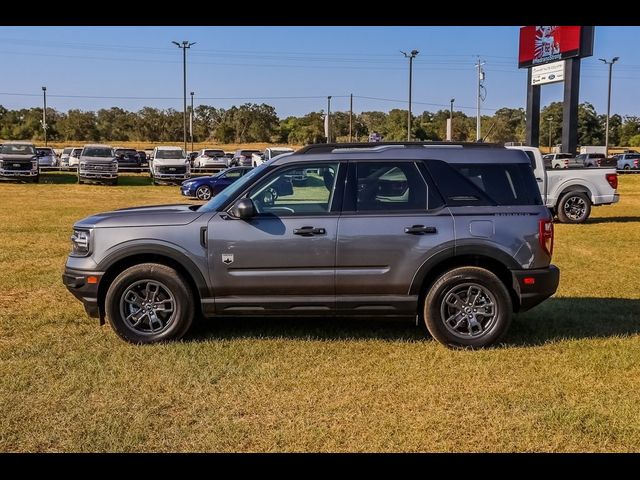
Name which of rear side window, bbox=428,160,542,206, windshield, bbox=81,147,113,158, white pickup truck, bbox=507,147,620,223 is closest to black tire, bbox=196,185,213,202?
windshield, bbox=81,147,113,158

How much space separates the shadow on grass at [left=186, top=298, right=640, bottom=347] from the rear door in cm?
49

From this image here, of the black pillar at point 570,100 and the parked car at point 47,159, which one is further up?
the black pillar at point 570,100

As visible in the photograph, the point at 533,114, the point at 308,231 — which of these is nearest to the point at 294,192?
the point at 308,231

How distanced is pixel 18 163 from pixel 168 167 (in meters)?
6.82

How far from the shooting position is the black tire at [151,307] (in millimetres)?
6016

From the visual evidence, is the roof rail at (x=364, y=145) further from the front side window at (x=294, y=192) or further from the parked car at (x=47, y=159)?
the parked car at (x=47, y=159)

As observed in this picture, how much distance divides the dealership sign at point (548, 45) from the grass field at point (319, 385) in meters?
29.1

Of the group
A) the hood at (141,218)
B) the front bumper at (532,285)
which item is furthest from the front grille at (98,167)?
the front bumper at (532,285)

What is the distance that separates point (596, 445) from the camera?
4129mm

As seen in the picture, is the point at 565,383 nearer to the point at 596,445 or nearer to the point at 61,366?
the point at 596,445

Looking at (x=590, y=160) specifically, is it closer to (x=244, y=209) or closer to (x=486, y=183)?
(x=486, y=183)

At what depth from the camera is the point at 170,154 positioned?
110 feet
